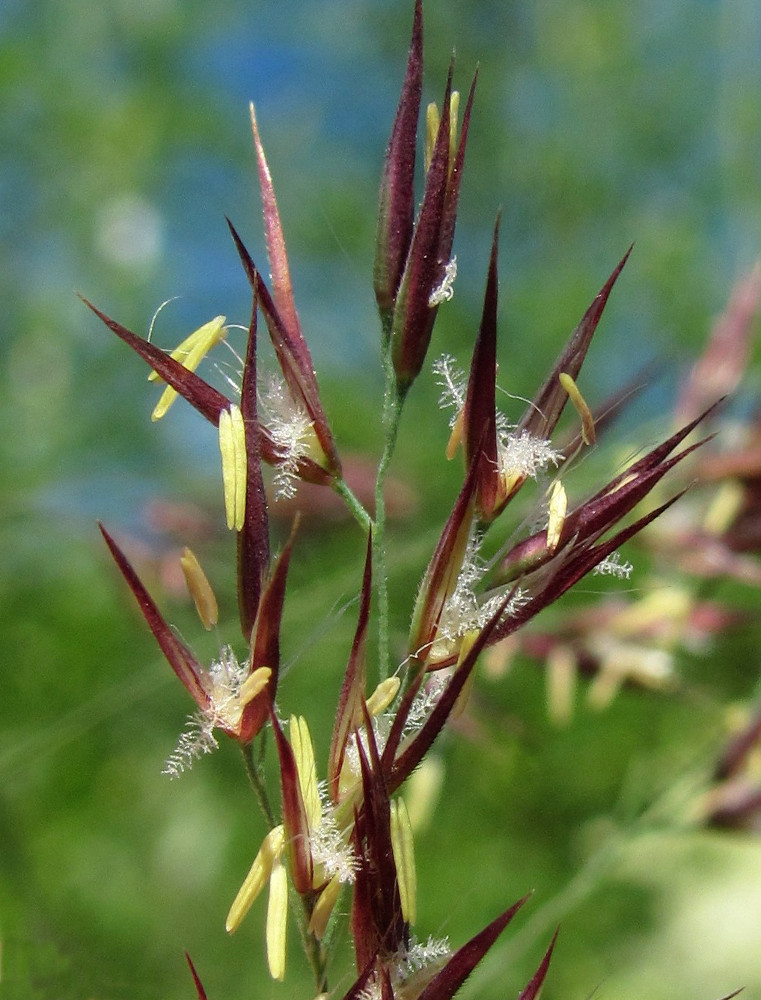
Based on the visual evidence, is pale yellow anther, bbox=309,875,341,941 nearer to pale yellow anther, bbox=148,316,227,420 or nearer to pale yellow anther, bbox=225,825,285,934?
pale yellow anther, bbox=225,825,285,934

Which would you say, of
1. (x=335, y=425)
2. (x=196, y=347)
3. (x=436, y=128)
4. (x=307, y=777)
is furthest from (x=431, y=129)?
(x=335, y=425)

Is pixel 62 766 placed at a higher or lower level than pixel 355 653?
lower

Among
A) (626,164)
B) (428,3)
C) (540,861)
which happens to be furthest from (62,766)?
(428,3)

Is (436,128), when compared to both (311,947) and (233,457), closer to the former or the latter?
(233,457)

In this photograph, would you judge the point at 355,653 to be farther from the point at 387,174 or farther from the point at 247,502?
the point at 387,174

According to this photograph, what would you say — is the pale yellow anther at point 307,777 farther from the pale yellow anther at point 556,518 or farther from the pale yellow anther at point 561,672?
the pale yellow anther at point 561,672

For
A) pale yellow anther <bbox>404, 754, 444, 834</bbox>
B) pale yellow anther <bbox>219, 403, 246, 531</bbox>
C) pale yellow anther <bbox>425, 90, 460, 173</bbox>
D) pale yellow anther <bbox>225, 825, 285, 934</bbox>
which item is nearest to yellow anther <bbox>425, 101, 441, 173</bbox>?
pale yellow anther <bbox>425, 90, 460, 173</bbox>
